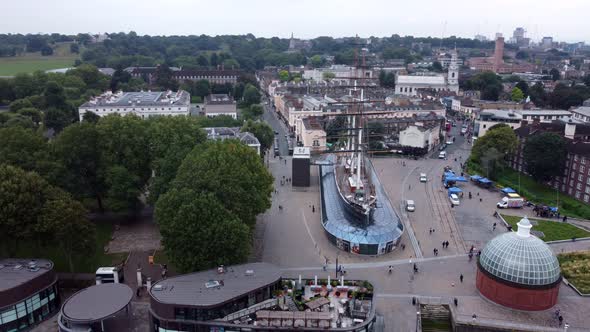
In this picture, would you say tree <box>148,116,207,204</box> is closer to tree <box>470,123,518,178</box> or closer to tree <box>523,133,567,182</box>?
tree <box>470,123,518,178</box>

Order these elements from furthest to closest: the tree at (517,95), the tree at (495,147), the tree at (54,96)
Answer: the tree at (517,95) → the tree at (54,96) → the tree at (495,147)

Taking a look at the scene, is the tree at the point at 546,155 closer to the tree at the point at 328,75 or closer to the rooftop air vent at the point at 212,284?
the rooftop air vent at the point at 212,284

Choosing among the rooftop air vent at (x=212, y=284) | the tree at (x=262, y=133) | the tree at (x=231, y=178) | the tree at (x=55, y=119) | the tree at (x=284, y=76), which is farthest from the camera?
the tree at (x=284, y=76)

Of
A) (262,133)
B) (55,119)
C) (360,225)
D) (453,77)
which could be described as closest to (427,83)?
(453,77)

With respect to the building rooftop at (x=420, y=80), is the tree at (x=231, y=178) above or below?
below

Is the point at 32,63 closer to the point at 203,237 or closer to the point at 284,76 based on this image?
the point at 284,76

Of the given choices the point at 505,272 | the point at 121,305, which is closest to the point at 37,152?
the point at 121,305

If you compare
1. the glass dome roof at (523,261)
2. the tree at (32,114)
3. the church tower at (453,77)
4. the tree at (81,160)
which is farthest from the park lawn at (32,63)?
the glass dome roof at (523,261)
